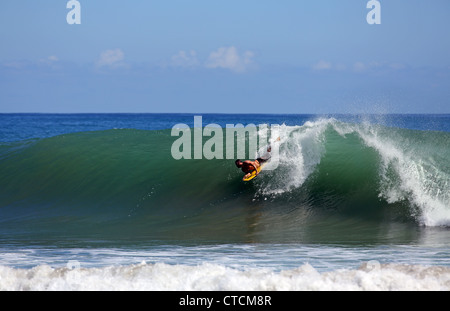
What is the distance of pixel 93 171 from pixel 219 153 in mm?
3462

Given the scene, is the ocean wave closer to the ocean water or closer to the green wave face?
the ocean water

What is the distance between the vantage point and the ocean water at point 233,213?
5.22 meters

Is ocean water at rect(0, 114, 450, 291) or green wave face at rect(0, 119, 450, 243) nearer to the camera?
ocean water at rect(0, 114, 450, 291)

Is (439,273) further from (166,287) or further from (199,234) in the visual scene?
(199,234)

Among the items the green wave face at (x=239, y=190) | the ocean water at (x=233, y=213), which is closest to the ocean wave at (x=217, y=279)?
the ocean water at (x=233, y=213)

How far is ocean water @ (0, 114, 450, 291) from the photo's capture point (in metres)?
5.22

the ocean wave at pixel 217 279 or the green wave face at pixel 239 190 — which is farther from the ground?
the green wave face at pixel 239 190

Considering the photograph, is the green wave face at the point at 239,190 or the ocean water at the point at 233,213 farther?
the green wave face at the point at 239,190

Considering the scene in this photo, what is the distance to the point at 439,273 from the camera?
17.0ft

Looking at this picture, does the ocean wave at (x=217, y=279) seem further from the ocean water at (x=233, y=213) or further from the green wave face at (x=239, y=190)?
the green wave face at (x=239, y=190)

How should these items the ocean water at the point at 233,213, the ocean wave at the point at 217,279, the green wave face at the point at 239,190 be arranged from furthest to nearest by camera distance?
the green wave face at the point at 239,190, the ocean water at the point at 233,213, the ocean wave at the point at 217,279

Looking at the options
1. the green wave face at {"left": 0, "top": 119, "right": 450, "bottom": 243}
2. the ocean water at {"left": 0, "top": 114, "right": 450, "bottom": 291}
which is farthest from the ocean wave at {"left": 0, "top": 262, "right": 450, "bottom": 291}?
the green wave face at {"left": 0, "top": 119, "right": 450, "bottom": 243}
